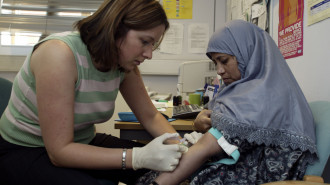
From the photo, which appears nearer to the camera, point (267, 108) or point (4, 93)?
point (267, 108)

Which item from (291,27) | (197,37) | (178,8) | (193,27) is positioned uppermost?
(178,8)

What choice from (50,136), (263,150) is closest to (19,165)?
(50,136)

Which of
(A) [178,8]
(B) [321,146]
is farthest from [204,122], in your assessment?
(A) [178,8]

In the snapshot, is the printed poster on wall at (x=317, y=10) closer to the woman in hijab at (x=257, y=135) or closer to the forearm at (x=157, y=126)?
the woman in hijab at (x=257, y=135)

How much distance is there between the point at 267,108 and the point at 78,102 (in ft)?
2.12

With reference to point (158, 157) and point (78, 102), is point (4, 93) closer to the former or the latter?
point (78, 102)

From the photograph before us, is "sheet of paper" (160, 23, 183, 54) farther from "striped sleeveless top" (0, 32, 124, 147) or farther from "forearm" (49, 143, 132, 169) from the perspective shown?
"forearm" (49, 143, 132, 169)

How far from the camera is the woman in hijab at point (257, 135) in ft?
2.89

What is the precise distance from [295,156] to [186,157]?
0.35m

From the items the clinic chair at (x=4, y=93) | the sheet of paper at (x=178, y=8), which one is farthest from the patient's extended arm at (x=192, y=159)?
the sheet of paper at (x=178, y=8)

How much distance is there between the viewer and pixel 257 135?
870 millimetres

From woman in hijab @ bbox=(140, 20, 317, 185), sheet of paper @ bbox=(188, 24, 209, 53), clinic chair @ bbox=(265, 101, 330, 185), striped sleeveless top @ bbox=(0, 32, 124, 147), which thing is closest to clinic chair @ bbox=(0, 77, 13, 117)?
striped sleeveless top @ bbox=(0, 32, 124, 147)

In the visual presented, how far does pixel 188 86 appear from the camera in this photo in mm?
2443

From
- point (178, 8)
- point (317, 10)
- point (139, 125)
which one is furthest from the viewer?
point (178, 8)
